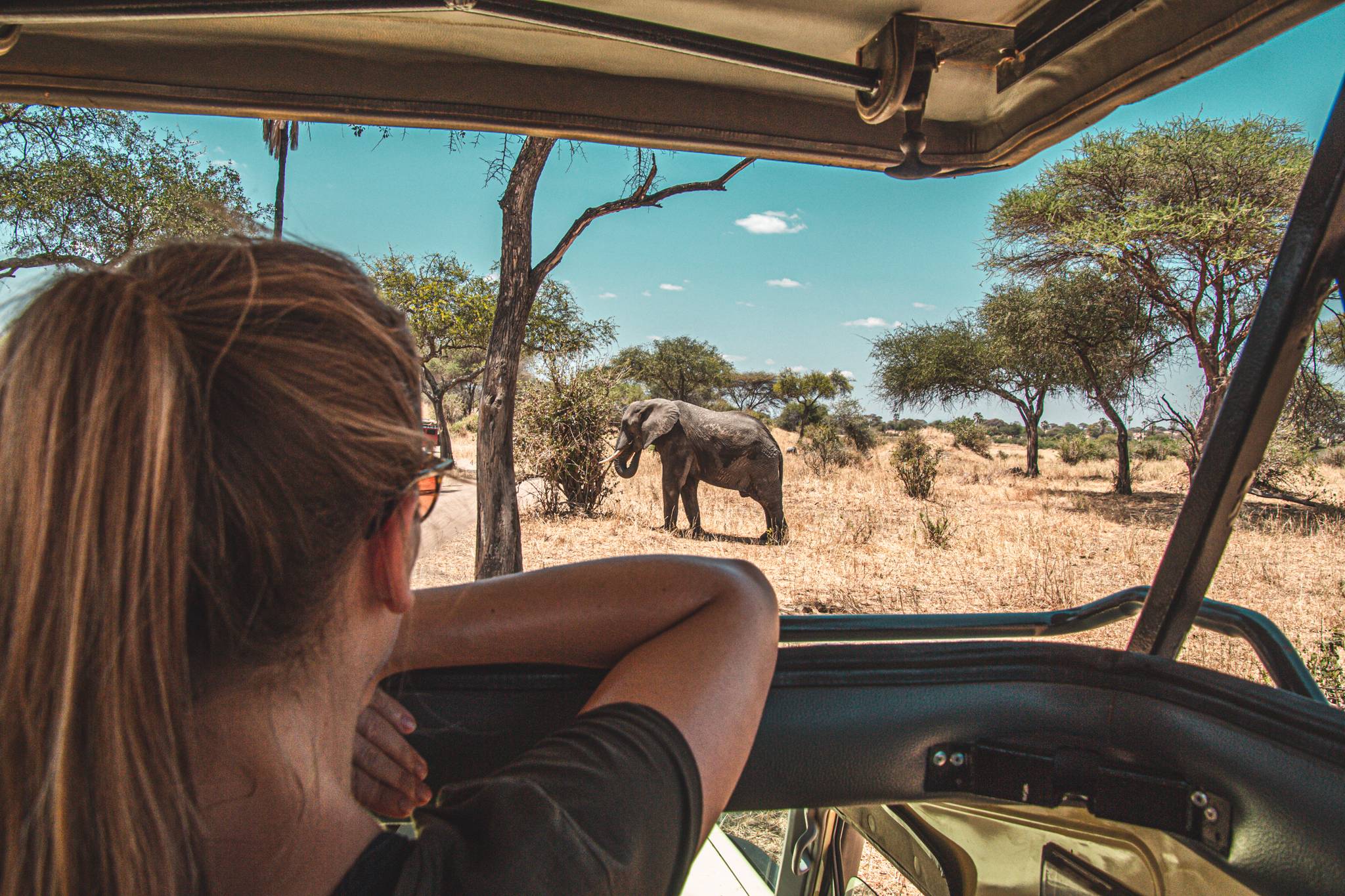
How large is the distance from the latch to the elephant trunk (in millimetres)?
7121

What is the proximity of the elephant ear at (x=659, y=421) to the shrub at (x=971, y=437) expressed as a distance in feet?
39.8

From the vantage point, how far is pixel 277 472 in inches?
19.0

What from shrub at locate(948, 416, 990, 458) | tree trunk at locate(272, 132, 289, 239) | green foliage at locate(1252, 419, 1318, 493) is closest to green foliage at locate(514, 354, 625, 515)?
tree trunk at locate(272, 132, 289, 239)

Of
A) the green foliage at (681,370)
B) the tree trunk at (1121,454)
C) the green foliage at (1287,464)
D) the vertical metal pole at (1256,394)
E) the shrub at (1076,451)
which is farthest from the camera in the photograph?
the green foliage at (681,370)

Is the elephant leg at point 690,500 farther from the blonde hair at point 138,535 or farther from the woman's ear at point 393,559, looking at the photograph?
the blonde hair at point 138,535

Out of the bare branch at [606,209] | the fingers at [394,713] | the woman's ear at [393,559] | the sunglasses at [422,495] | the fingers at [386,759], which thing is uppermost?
the bare branch at [606,209]

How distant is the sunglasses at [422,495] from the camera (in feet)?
1.86

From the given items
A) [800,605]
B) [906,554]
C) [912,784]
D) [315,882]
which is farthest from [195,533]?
[906,554]

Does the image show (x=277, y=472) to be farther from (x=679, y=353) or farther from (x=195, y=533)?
(x=679, y=353)

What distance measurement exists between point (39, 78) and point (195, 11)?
1.26 ft

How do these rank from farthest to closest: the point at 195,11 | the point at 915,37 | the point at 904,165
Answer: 1. the point at 904,165
2. the point at 915,37
3. the point at 195,11

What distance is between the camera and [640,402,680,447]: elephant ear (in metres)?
8.09

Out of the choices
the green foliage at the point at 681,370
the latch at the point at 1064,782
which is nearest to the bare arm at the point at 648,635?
the latch at the point at 1064,782

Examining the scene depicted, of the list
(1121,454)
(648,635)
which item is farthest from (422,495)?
(1121,454)
